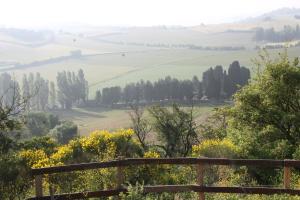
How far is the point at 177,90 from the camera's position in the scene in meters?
142

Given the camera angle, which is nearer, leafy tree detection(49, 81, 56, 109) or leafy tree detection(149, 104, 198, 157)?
leafy tree detection(149, 104, 198, 157)

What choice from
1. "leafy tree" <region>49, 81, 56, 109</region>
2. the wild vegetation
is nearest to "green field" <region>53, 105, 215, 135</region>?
"leafy tree" <region>49, 81, 56, 109</region>

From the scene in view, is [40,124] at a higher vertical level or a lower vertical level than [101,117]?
higher

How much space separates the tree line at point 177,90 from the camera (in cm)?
14238

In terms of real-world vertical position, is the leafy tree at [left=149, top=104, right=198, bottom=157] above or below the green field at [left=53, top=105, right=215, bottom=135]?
above

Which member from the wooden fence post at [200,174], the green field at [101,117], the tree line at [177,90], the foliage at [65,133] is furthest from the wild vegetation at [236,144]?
the tree line at [177,90]

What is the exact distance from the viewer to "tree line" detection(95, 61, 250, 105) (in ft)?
467

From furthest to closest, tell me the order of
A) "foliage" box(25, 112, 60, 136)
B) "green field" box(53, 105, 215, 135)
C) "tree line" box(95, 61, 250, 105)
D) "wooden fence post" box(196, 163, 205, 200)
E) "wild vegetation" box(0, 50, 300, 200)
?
"tree line" box(95, 61, 250, 105)
"green field" box(53, 105, 215, 135)
"foliage" box(25, 112, 60, 136)
"wild vegetation" box(0, 50, 300, 200)
"wooden fence post" box(196, 163, 205, 200)

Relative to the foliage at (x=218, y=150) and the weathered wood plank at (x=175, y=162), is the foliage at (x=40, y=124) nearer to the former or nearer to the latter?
the foliage at (x=218, y=150)

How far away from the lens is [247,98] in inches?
851

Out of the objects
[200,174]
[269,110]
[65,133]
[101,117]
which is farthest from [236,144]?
[101,117]

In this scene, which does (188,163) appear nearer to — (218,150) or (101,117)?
(218,150)

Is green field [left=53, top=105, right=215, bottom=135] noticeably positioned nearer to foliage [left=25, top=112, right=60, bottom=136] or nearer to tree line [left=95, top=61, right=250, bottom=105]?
tree line [left=95, top=61, right=250, bottom=105]

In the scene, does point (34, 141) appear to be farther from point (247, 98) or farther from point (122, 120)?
point (122, 120)
